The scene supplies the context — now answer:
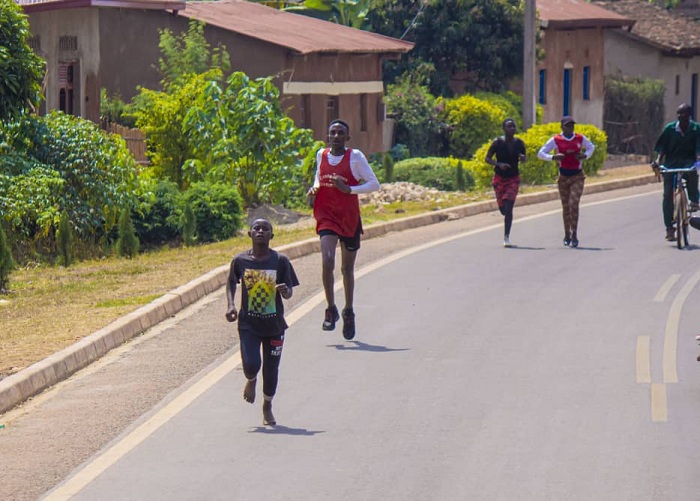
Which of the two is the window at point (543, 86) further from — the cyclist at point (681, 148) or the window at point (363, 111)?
the cyclist at point (681, 148)

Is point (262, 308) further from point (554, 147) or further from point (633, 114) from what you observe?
point (633, 114)

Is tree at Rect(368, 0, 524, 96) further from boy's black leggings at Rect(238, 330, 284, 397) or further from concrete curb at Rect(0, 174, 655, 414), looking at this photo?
boy's black leggings at Rect(238, 330, 284, 397)

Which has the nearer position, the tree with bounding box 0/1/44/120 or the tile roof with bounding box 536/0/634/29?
the tree with bounding box 0/1/44/120

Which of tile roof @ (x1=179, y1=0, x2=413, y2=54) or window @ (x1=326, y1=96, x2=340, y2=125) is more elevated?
tile roof @ (x1=179, y1=0, x2=413, y2=54)

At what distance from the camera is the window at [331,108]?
35562mm

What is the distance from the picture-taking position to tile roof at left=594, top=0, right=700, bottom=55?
52.2 m

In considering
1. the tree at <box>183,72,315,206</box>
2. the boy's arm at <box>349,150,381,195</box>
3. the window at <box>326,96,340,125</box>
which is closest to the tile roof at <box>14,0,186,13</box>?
the window at <box>326,96,340,125</box>

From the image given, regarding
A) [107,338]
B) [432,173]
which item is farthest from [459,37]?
[107,338]

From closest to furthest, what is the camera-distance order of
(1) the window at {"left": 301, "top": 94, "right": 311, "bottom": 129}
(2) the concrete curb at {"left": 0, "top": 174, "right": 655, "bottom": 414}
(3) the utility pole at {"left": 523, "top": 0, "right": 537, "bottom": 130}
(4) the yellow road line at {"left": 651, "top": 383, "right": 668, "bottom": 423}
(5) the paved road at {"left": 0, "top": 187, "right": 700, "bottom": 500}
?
(5) the paved road at {"left": 0, "top": 187, "right": 700, "bottom": 500} < (4) the yellow road line at {"left": 651, "top": 383, "right": 668, "bottom": 423} < (2) the concrete curb at {"left": 0, "top": 174, "right": 655, "bottom": 414} < (3) the utility pole at {"left": 523, "top": 0, "right": 537, "bottom": 130} < (1) the window at {"left": 301, "top": 94, "right": 311, "bottom": 129}

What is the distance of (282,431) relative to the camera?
9406 millimetres

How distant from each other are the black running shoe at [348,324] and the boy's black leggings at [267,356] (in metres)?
3.25

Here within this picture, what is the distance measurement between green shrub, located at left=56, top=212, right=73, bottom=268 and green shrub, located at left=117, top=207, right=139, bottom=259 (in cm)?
94

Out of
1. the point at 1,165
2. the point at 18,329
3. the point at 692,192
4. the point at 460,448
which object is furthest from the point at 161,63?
the point at 460,448

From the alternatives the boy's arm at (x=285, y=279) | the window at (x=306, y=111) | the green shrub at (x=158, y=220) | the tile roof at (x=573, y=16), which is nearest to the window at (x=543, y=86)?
the tile roof at (x=573, y=16)
